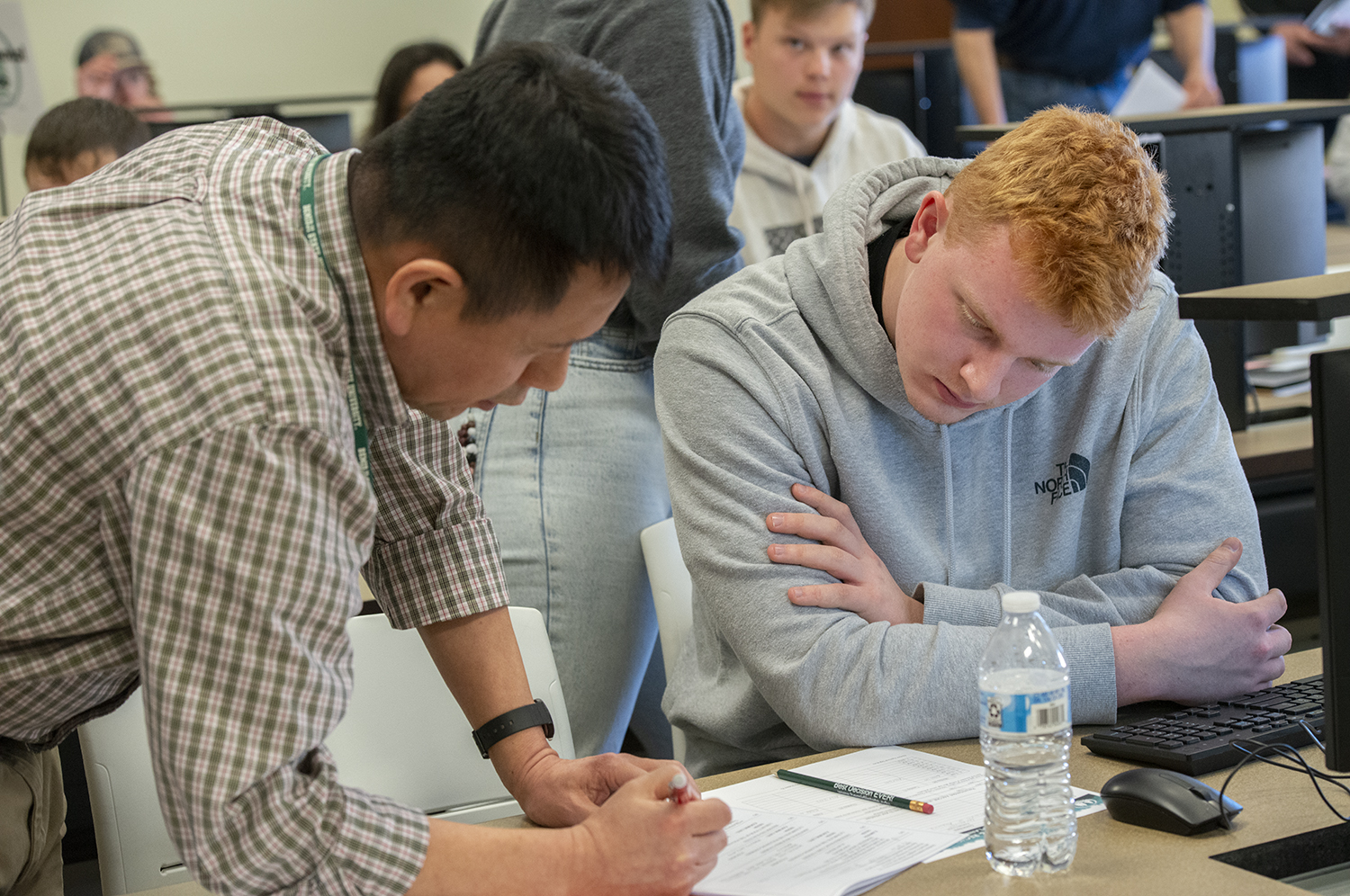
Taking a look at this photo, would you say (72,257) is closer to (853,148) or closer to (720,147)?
(720,147)

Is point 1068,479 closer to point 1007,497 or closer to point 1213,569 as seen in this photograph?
point 1007,497

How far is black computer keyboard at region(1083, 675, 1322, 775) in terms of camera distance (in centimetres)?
121

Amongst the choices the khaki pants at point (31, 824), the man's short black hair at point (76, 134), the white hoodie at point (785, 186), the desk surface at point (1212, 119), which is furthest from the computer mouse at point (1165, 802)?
the man's short black hair at point (76, 134)

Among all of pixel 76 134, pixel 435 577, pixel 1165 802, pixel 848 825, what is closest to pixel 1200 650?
pixel 1165 802

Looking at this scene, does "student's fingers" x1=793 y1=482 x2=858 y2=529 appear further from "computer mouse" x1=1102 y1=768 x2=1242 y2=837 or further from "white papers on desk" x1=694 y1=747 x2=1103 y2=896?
"computer mouse" x1=1102 y1=768 x2=1242 y2=837

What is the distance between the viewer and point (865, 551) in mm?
1435

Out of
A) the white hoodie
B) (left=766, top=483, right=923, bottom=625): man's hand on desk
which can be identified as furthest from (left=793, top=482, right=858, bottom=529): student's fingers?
the white hoodie

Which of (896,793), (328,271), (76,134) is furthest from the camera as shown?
(76,134)

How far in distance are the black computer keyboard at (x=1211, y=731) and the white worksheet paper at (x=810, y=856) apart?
10.1 inches

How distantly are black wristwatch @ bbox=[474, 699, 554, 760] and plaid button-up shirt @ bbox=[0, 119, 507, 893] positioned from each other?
324 mm

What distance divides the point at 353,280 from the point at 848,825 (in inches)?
24.4

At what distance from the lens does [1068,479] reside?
1596mm

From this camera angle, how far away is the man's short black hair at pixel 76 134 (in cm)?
315

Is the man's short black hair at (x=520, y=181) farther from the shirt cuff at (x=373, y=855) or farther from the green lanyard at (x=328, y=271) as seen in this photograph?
the shirt cuff at (x=373, y=855)
